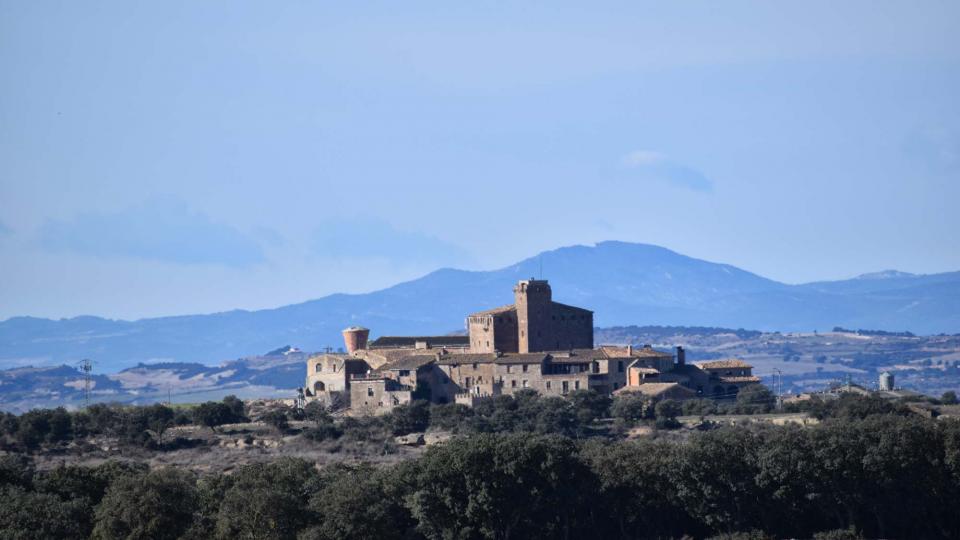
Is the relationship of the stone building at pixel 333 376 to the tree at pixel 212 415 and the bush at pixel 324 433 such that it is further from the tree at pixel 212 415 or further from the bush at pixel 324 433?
the bush at pixel 324 433

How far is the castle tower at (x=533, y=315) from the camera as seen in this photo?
97812mm

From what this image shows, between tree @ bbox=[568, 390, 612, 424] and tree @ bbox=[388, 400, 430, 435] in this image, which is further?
tree @ bbox=[568, 390, 612, 424]

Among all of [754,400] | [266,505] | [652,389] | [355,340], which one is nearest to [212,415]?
[355,340]

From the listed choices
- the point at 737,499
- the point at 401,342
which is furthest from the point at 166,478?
the point at 401,342

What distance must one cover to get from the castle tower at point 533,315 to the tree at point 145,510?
3826 cm

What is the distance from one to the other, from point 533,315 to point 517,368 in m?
5.49

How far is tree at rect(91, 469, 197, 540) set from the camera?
58500 mm

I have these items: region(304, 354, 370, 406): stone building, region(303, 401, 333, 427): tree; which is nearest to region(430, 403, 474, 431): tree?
region(303, 401, 333, 427): tree

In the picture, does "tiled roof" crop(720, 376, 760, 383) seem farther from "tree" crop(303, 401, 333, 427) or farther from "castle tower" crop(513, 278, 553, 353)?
"tree" crop(303, 401, 333, 427)

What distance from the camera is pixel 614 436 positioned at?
83.4m

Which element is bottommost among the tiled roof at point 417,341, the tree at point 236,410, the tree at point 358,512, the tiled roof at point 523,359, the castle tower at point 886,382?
the tree at point 358,512

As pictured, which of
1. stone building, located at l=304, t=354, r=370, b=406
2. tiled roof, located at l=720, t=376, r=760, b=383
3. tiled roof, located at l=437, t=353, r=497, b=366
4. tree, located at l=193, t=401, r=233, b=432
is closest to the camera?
tree, located at l=193, t=401, r=233, b=432

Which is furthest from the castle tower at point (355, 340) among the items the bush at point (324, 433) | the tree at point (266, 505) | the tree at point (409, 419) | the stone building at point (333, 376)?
the tree at point (266, 505)

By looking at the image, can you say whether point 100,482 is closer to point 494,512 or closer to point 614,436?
point 494,512
